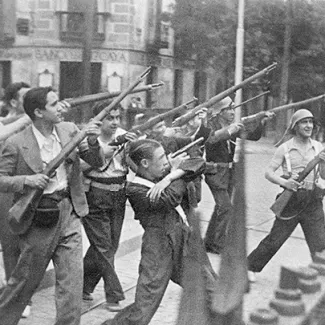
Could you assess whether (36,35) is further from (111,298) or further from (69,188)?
(111,298)

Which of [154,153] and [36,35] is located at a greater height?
[36,35]

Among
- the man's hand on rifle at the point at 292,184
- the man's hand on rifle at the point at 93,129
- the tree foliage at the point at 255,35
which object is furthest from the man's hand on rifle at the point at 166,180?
the man's hand on rifle at the point at 292,184

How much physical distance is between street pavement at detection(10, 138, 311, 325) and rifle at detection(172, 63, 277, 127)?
253 millimetres

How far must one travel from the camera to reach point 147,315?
269 centimetres

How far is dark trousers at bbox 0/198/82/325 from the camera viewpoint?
2.67m

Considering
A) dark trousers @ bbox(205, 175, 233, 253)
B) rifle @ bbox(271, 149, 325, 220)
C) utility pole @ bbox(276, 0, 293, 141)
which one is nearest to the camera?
utility pole @ bbox(276, 0, 293, 141)

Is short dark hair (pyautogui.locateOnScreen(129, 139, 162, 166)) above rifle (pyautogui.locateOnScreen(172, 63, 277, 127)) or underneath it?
underneath

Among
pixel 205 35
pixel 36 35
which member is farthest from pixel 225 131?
pixel 36 35

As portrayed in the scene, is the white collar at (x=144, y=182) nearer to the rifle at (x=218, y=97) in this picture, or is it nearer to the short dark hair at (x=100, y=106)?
the short dark hair at (x=100, y=106)

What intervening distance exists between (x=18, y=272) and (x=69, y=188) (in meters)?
0.35

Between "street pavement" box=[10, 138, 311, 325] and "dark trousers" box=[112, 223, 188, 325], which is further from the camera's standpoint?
"street pavement" box=[10, 138, 311, 325]

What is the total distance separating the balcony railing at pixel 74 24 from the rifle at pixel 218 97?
63 centimetres

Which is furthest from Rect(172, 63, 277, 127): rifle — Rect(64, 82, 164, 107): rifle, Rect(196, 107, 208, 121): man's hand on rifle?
Rect(64, 82, 164, 107): rifle

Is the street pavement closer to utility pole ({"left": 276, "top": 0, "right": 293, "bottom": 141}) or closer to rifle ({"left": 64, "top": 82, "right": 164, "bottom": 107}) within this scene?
utility pole ({"left": 276, "top": 0, "right": 293, "bottom": 141})
